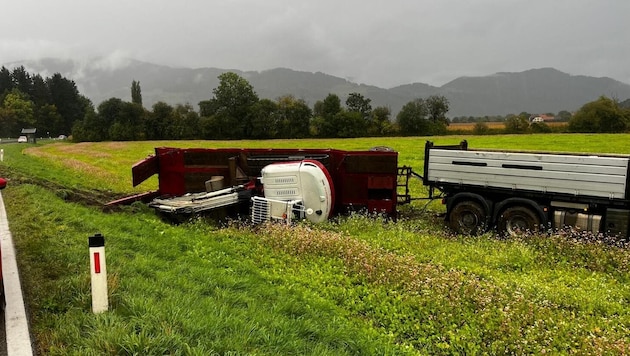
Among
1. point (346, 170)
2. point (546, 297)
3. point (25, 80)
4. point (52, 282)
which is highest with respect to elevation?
point (25, 80)

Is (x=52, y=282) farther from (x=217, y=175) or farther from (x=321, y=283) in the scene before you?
(x=217, y=175)

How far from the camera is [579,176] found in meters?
9.39

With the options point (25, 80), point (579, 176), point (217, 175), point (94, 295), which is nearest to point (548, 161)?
point (579, 176)

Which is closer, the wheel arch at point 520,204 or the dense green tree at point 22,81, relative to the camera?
the wheel arch at point 520,204

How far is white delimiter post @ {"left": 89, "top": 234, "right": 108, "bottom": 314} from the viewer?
4.48 m

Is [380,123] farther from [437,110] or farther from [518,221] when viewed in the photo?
[518,221]

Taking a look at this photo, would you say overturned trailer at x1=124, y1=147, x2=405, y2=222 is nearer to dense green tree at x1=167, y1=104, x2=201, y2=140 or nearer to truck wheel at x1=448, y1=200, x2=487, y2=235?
truck wheel at x1=448, y1=200, x2=487, y2=235

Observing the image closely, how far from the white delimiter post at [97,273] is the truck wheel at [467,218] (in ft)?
26.7

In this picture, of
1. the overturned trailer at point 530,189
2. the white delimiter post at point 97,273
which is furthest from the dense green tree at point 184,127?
the white delimiter post at point 97,273

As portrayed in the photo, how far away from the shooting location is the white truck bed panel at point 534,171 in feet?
30.0

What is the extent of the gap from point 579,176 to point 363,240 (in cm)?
451

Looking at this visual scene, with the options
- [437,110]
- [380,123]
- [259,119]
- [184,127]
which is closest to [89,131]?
[184,127]

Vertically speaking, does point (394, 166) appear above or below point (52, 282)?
above

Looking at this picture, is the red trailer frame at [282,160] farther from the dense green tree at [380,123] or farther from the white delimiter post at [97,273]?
the dense green tree at [380,123]
